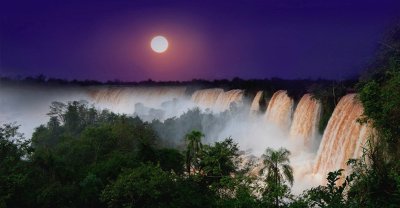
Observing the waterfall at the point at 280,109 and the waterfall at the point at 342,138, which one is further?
the waterfall at the point at 280,109

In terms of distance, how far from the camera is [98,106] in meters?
84.8

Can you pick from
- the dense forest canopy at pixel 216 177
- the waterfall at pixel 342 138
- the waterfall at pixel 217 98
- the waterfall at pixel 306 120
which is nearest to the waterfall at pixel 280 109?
the waterfall at pixel 306 120

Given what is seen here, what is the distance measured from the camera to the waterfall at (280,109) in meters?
42.1

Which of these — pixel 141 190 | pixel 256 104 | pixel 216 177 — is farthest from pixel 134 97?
pixel 141 190

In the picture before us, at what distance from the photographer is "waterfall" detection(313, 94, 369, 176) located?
25.8m

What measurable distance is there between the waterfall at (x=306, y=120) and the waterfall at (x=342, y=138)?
5.90m

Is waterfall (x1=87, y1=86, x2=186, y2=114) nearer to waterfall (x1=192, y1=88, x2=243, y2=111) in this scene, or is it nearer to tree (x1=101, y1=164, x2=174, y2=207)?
waterfall (x1=192, y1=88, x2=243, y2=111)

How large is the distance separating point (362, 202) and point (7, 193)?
62.7 ft

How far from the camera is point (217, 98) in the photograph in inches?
2365

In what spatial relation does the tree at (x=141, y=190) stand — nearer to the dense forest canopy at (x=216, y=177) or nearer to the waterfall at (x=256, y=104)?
the dense forest canopy at (x=216, y=177)

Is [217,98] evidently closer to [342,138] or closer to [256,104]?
[256,104]

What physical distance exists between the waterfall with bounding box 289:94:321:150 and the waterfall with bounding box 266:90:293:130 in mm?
2950

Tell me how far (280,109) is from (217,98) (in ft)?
58.9

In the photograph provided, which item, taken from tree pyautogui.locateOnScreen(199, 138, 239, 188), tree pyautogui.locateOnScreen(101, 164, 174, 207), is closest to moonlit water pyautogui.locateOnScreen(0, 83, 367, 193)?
tree pyautogui.locateOnScreen(199, 138, 239, 188)
